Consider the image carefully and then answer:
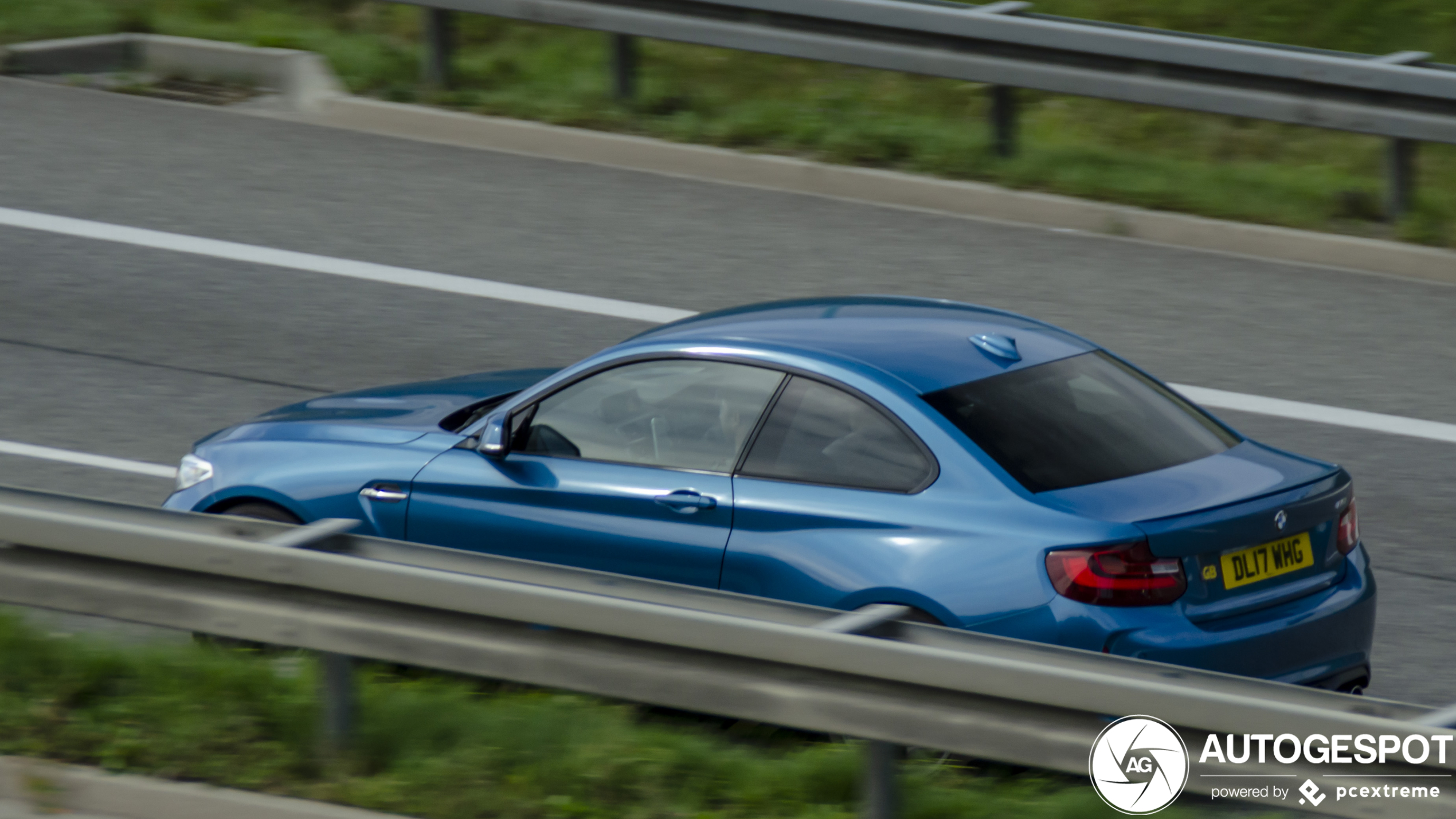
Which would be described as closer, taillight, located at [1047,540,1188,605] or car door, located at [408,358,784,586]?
taillight, located at [1047,540,1188,605]

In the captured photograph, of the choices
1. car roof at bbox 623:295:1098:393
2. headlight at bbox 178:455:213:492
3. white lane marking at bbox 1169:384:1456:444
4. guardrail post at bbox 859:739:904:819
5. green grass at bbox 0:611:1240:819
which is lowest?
white lane marking at bbox 1169:384:1456:444

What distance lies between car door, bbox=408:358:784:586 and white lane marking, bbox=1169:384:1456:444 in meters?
3.78

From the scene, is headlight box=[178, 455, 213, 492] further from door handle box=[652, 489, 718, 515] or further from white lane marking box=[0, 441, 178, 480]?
door handle box=[652, 489, 718, 515]

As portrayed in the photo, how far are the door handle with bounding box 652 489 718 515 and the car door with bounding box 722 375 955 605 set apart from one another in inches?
3.9

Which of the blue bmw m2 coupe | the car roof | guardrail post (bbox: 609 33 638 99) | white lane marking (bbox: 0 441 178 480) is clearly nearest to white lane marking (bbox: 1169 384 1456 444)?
the car roof

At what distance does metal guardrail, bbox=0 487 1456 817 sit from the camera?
413 cm

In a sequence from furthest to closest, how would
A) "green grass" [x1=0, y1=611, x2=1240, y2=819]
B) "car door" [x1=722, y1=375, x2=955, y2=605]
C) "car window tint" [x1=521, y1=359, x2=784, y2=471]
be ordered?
1. "car window tint" [x1=521, y1=359, x2=784, y2=471]
2. "car door" [x1=722, y1=375, x2=955, y2=605]
3. "green grass" [x1=0, y1=611, x2=1240, y2=819]

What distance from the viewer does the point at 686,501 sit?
5973mm

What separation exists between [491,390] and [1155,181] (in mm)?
6464

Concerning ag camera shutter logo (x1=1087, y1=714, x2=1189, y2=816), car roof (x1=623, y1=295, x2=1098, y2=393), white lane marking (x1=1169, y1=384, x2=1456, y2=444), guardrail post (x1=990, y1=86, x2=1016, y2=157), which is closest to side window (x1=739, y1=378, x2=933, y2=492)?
car roof (x1=623, y1=295, x2=1098, y2=393)

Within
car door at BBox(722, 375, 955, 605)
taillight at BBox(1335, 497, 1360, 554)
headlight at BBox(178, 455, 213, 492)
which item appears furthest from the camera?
headlight at BBox(178, 455, 213, 492)

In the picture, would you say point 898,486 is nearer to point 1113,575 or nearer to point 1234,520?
point 1113,575

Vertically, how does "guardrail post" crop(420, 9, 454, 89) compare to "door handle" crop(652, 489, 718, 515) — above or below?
above

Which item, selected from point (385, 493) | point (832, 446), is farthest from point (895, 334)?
point (385, 493)
